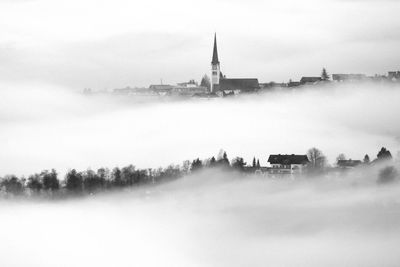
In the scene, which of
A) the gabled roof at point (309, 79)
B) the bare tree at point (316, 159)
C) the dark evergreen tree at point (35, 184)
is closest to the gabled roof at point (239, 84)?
the gabled roof at point (309, 79)

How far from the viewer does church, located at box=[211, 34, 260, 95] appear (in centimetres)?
Result: 6612

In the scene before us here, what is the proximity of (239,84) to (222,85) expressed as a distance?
1732 mm

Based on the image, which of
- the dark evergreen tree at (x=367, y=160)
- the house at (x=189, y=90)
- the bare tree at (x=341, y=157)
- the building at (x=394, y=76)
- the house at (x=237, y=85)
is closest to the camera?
the dark evergreen tree at (x=367, y=160)

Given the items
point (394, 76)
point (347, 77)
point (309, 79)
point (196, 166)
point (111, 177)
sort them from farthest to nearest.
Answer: point (309, 79)
point (347, 77)
point (394, 76)
point (196, 166)
point (111, 177)

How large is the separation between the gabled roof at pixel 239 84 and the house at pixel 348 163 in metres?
28.1

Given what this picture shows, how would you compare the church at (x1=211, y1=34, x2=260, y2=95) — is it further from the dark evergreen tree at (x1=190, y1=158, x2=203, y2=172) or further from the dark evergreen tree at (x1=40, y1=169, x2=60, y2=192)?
the dark evergreen tree at (x1=40, y1=169, x2=60, y2=192)

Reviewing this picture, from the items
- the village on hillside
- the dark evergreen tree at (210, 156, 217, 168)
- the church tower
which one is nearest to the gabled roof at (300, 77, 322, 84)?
the village on hillside

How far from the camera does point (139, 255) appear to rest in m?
25.6

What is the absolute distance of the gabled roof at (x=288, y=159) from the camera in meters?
38.2

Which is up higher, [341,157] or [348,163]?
[341,157]

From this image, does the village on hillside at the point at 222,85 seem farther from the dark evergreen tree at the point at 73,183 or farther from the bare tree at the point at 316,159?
the dark evergreen tree at the point at 73,183

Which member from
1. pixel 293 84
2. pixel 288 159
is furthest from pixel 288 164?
pixel 293 84

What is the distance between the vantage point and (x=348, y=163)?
37750mm

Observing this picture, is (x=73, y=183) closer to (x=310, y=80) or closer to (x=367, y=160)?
(x=367, y=160)
